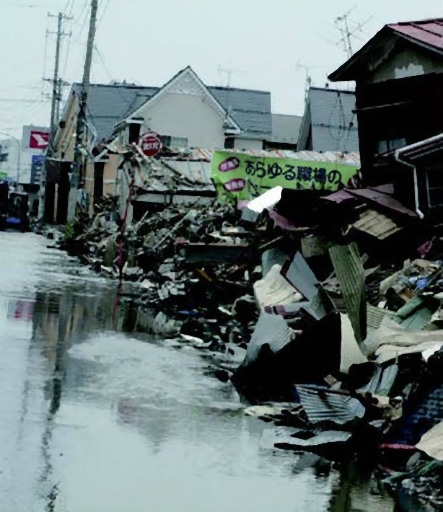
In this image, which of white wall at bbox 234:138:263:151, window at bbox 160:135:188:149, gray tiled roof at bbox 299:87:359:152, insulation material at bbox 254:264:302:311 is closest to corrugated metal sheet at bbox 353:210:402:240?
insulation material at bbox 254:264:302:311

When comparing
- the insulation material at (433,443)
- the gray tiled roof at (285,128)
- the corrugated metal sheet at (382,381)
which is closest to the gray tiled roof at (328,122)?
the gray tiled roof at (285,128)

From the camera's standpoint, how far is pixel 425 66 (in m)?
22.7

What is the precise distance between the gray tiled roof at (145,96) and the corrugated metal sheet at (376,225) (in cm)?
4629

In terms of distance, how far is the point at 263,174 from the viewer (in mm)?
38625

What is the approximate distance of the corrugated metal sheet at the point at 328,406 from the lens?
990 centimetres

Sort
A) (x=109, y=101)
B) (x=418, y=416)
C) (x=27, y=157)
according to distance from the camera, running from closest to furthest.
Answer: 1. (x=418, y=416)
2. (x=109, y=101)
3. (x=27, y=157)

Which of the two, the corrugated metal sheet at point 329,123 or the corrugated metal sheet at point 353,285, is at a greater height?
the corrugated metal sheet at point 329,123

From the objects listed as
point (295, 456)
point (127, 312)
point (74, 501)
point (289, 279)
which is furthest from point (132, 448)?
point (127, 312)

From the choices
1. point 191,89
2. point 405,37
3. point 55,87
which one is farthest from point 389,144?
point 55,87

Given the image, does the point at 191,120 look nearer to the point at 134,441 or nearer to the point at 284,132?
the point at 284,132

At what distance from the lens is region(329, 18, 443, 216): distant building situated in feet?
73.2

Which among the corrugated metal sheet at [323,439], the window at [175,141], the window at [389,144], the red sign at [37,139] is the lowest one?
the corrugated metal sheet at [323,439]

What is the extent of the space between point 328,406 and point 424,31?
1462 cm

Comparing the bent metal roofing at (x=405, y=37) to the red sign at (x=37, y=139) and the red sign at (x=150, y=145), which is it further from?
the red sign at (x=37, y=139)
